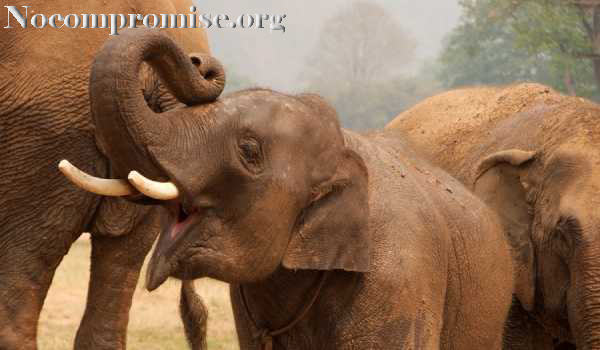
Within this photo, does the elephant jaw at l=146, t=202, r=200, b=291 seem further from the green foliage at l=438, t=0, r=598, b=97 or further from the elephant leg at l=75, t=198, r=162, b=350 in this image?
the green foliage at l=438, t=0, r=598, b=97

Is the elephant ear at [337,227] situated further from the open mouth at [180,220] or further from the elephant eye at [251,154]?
the open mouth at [180,220]

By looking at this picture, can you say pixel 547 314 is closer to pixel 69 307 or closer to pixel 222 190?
pixel 222 190

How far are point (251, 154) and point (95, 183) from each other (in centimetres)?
46

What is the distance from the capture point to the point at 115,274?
5.15 metres

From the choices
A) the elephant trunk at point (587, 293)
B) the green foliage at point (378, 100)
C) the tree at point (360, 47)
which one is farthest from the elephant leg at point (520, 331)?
the tree at point (360, 47)

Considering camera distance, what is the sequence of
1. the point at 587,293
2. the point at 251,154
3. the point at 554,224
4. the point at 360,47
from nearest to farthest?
the point at 251,154
the point at 587,293
the point at 554,224
the point at 360,47

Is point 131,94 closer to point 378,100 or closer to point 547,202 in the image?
point 547,202

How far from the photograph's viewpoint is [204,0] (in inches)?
4131

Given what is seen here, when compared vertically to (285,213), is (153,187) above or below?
above

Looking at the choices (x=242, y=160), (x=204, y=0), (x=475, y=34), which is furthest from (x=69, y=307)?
(x=204, y=0)

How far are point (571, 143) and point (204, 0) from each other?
3980 inches

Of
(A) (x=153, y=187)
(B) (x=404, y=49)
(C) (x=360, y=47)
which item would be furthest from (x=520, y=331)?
(B) (x=404, y=49)

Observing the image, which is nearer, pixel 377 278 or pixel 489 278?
pixel 377 278

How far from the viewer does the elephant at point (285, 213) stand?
3.11 metres
